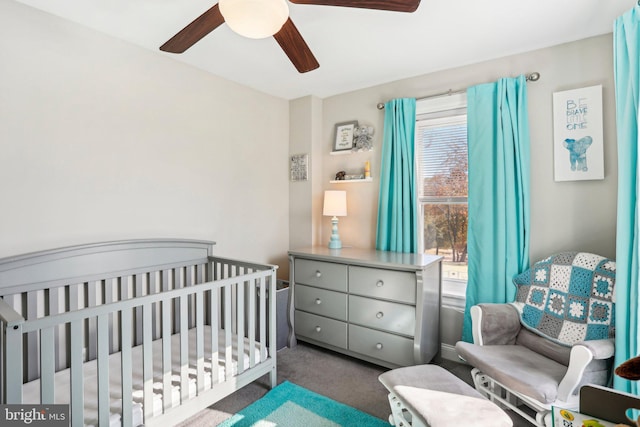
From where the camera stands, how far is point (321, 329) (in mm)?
2842

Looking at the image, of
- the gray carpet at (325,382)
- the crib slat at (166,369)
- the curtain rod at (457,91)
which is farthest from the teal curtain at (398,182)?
the crib slat at (166,369)

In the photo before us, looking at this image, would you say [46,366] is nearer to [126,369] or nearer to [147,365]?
[126,369]

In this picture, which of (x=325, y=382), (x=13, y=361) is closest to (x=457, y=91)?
(x=325, y=382)

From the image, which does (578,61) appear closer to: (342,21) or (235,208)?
(342,21)

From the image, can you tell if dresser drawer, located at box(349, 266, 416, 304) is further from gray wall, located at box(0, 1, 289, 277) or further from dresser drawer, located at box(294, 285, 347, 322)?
gray wall, located at box(0, 1, 289, 277)

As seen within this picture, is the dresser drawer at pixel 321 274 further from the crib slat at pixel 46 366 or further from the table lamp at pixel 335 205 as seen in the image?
the crib slat at pixel 46 366

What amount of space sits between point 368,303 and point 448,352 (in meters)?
0.86

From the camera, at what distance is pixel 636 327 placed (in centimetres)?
165

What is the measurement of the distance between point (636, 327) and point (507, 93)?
166 cm

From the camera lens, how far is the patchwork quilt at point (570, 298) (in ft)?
6.35

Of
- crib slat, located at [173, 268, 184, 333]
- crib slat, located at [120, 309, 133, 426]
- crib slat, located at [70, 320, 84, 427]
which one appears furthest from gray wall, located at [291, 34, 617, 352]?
crib slat, located at [70, 320, 84, 427]

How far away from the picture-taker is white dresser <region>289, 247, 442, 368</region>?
2408 mm

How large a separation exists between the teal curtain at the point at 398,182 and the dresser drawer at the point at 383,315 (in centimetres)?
59

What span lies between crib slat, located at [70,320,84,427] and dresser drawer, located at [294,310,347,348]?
1.78 metres
